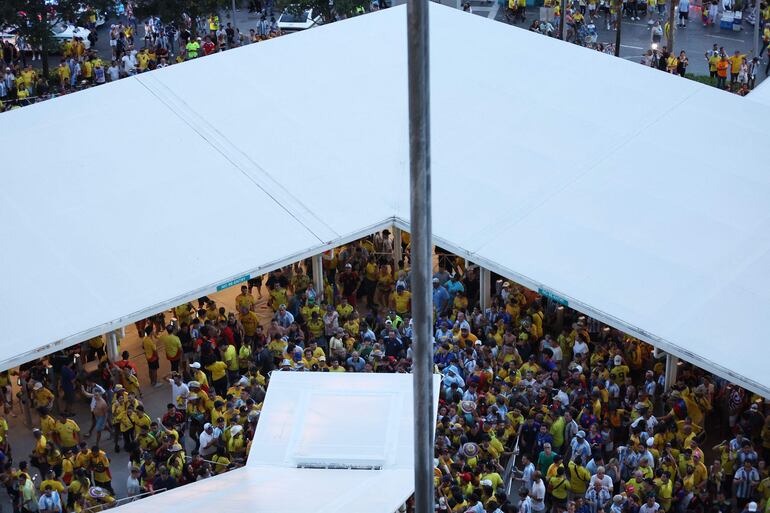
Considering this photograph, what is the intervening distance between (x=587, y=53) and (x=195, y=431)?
36.5 feet

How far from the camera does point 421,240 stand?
8.91 metres

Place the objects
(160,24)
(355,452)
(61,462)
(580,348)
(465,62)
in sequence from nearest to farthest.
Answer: (355,452) < (61,462) < (580,348) < (465,62) < (160,24)

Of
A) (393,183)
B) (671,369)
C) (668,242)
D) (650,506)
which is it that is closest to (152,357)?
(393,183)

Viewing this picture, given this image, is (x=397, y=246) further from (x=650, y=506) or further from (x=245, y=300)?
(x=650, y=506)

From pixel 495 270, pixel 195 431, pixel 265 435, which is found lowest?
pixel 195 431

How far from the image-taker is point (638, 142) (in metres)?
21.0

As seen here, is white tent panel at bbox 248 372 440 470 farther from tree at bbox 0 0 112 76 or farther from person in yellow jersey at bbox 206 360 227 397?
tree at bbox 0 0 112 76

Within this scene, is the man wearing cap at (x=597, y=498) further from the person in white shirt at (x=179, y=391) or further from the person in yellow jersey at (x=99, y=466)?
the person in yellow jersey at (x=99, y=466)

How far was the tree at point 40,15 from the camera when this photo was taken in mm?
30250

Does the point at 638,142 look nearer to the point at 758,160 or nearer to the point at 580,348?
the point at 758,160

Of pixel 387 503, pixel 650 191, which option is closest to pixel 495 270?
pixel 650 191

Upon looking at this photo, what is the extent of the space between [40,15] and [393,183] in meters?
14.4

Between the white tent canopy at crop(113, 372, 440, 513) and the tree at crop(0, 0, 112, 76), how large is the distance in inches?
773

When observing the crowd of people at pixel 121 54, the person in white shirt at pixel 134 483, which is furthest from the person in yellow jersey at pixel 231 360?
the crowd of people at pixel 121 54
